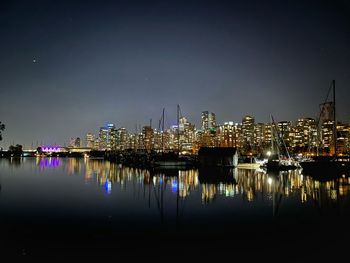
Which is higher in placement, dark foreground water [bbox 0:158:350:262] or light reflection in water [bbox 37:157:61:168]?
dark foreground water [bbox 0:158:350:262]

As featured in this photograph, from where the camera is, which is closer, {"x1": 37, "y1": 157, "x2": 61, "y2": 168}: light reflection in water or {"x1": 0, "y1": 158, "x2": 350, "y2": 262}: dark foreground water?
{"x1": 0, "y1": 158, "x2": 350, "y2": 262}: dark foreground water

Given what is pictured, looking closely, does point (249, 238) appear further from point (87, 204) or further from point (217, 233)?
point (87, 204)

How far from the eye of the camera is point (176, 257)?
1183 centimetres

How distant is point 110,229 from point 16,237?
4.20 m

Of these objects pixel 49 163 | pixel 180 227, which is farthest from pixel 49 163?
pixel 180 227

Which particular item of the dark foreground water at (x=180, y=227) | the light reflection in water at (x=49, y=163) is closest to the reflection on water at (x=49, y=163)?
the light reflection in water at (x=49, y=163)

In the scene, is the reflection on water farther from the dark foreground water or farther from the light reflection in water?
the dark foreground water

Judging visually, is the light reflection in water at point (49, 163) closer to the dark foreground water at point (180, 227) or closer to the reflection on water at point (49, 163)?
the reflection on water at point (49, 163)

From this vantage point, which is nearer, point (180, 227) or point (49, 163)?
point (180, 227)

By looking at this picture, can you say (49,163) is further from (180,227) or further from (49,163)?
(180,227)

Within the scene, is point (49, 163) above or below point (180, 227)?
below

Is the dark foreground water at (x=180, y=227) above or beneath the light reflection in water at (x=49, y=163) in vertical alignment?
above

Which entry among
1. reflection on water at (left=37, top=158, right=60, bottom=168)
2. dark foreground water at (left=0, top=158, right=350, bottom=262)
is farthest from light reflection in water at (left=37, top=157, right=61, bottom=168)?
dark foreground water at (left=0, top=158, right=350, bottom=262)

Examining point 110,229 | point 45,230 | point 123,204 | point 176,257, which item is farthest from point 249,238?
point 123,204
